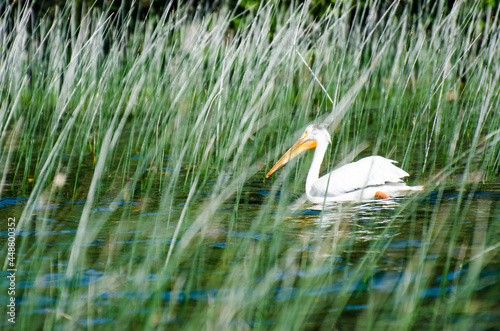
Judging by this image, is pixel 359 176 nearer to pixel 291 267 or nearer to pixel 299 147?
pixel 299 147

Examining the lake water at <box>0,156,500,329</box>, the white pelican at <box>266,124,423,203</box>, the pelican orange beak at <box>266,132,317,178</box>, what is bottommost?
the lake water at <box>0,156,500,329</box>

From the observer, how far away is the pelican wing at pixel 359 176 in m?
3.76

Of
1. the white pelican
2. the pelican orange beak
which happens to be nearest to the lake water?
the white pelican

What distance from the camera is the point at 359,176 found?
149 inches

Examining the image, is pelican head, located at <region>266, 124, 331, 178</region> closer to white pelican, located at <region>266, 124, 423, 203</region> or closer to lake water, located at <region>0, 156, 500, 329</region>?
white pelican, located at <region>266, 124, 423, 203</region>

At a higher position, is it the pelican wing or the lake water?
the pelican wing

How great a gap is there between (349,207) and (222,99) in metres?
1.08

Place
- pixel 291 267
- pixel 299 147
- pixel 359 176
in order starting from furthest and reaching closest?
pixel 299 147 → pixel 359 176 → pixel 291 267

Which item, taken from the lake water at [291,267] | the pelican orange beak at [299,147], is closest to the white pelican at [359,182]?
the pelican orange beak at [299,147]

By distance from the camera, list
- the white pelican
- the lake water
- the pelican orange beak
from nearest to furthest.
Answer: the lake water
the white pelican
the pelican orange beak

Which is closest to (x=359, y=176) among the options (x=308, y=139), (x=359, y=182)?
(x=359, y=182)

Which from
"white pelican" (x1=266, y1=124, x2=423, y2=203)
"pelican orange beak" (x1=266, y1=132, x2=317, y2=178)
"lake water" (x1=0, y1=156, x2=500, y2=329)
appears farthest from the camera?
"pelican orange beak" (x1=266, y1=132, x2=317, y2=178)

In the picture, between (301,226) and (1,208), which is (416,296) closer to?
(301,226)

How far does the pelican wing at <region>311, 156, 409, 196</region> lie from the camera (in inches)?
148
